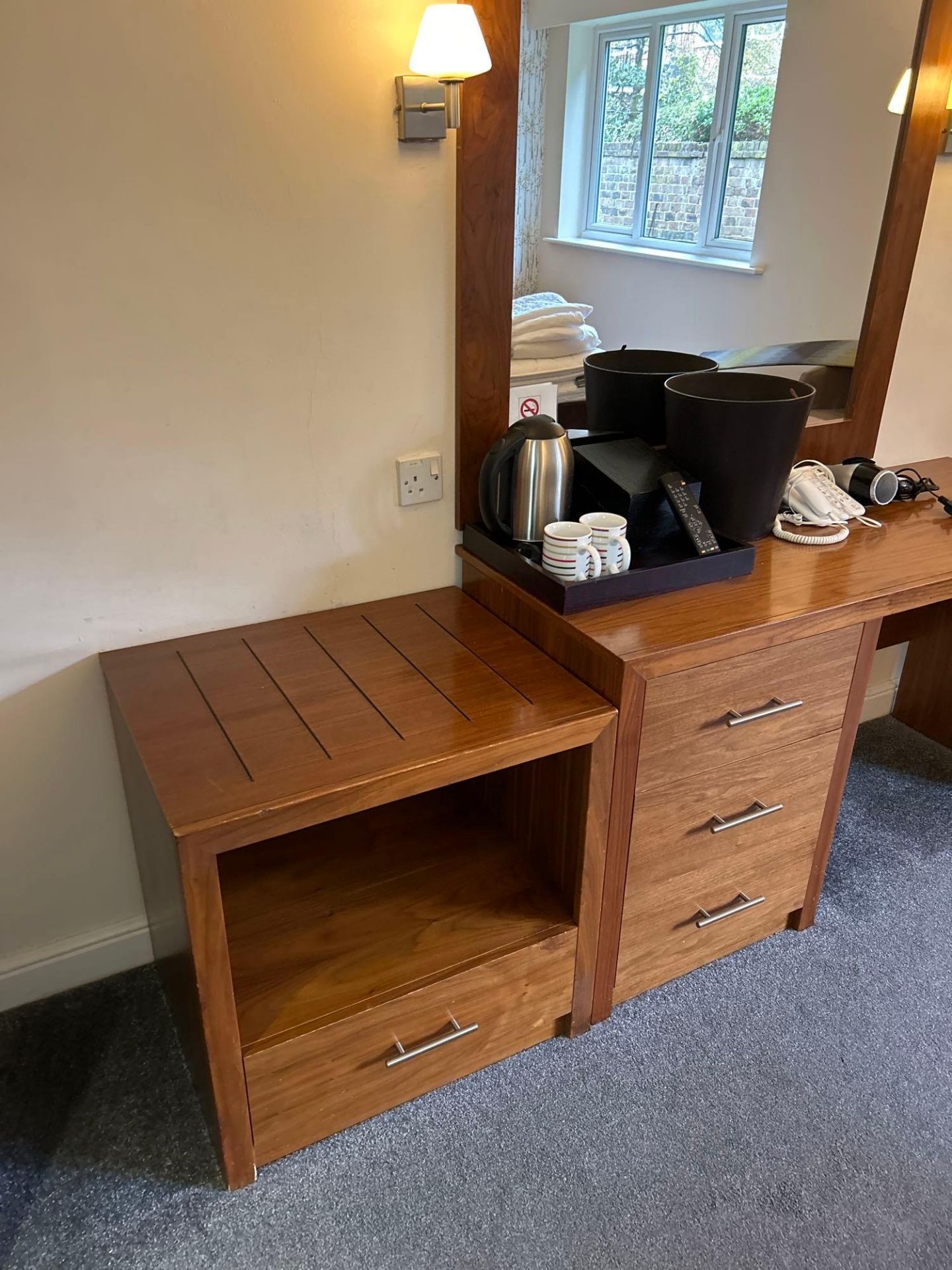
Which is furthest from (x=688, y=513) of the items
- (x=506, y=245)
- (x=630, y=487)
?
(x=506, y=245)

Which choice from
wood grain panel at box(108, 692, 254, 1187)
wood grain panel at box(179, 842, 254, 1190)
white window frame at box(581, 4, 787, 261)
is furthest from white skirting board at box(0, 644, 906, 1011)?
white window frame at box(581, 4, 787, 261)

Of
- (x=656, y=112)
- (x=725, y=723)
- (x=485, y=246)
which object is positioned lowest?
(x=725, y=723)

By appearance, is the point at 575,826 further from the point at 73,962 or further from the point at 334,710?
the point at 73,962

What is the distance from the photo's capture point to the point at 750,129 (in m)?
1.77

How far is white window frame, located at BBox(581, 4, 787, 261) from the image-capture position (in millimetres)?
1646

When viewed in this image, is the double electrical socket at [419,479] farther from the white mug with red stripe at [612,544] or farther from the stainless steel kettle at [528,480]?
the white mug with red stripe at [612,544]

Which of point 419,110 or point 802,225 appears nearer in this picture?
point 419,110

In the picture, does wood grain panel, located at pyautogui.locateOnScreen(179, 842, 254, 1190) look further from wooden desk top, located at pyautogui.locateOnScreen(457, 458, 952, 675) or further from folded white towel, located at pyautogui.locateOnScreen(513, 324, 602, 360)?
folded white towel, located at pyautogui.locateOnScreen(513, 324, 602, 360)

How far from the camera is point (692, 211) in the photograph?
1814mm

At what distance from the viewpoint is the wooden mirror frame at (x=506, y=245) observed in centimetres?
145

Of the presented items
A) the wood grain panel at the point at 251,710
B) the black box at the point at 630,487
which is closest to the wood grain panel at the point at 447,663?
the wood grain panel at the point at 251,710

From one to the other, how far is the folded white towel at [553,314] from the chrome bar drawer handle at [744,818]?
951mm

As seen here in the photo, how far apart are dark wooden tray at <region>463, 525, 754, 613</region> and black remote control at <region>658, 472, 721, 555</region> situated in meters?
0.02

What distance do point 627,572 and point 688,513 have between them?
0.17 m
